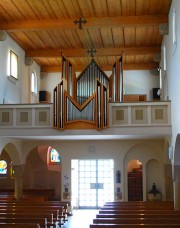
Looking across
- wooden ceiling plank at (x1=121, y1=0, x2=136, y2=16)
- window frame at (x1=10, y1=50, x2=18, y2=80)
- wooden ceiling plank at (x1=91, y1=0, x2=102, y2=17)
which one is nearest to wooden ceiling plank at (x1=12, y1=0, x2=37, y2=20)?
wooden ceiling plank at (x1=91, y1=0, x2=102, y2=17)

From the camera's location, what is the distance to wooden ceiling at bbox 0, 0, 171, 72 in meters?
15.1

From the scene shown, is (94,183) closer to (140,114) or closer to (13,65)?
(140,114)

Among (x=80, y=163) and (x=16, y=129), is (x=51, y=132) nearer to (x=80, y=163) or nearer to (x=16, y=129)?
(x=16, y=129)

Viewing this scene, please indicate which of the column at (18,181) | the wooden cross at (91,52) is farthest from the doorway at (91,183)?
the wooden cross at (91,52)

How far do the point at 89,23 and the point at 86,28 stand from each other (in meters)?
0.30

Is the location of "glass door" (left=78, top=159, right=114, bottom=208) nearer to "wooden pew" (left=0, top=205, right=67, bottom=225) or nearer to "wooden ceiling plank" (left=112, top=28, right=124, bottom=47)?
"wooden ceiling plank" (left=112, top=28, right=124, bottom=47)

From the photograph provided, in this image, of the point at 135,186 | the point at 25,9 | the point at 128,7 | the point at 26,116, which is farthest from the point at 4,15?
the point at 135,186

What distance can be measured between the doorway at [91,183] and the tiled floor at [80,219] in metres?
1.11

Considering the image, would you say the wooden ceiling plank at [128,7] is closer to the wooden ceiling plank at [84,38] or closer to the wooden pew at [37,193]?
the wooden ceiling plank at [84,38]

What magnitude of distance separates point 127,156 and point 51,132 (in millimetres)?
6583

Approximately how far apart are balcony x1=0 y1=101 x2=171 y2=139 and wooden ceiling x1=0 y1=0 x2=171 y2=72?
3.35 m

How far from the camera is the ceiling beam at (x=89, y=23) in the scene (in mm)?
16016

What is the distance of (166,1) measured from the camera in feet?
48.1

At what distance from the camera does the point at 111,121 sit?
50.2 feet
